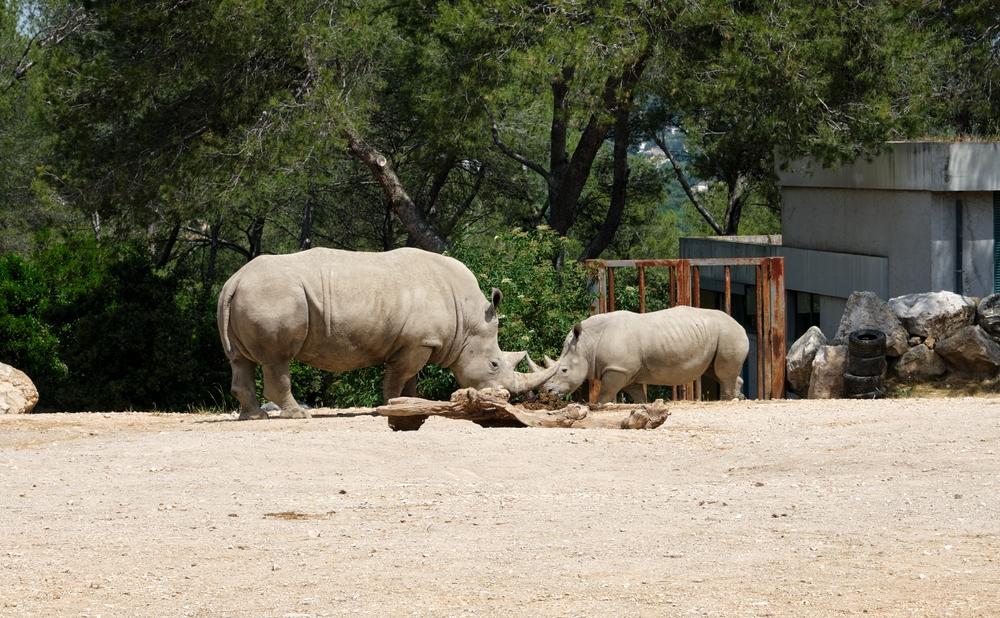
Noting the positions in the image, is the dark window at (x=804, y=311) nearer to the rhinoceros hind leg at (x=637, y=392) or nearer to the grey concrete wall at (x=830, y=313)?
the grey concrete wall at (x=830, y=313)

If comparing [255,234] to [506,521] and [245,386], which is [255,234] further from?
[506,521]

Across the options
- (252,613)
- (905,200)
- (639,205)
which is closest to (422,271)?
(252,613)

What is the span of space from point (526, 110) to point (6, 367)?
41.9ft

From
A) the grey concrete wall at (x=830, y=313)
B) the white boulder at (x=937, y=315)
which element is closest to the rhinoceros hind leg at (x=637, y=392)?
the white boulder at (x=937, y=315)

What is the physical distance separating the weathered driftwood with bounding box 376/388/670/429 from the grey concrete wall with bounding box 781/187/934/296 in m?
12.3

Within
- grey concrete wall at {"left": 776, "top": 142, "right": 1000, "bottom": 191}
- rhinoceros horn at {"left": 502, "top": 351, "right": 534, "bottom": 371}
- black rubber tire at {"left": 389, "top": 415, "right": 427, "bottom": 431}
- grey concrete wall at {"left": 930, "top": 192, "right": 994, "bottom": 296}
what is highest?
grey concrete wall at {"left": 776, "top": 142, "right": 1000, "bottom": 191}

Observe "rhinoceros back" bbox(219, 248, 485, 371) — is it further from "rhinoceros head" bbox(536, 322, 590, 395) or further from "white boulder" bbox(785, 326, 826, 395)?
"white boulder" bbox(785, 326, 826, 395)

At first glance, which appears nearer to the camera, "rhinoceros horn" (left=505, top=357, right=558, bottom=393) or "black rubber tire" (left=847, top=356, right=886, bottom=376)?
"rhinoceros horn" (left=505, top=357, right=558, bottom=393)

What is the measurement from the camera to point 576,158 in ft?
76.3

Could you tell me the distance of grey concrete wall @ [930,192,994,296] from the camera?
2250 centimetres

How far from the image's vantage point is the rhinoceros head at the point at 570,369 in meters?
15.2

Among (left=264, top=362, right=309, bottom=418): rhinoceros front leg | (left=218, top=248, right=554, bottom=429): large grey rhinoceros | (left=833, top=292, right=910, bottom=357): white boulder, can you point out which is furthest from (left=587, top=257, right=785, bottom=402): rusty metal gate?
(left=264, top=362, right=309, bottom=418): rhinoceros front leg

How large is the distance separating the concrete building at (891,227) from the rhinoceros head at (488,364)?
1055 centimetres

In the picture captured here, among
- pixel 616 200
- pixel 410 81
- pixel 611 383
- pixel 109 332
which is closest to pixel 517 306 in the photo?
pixel 611 383
